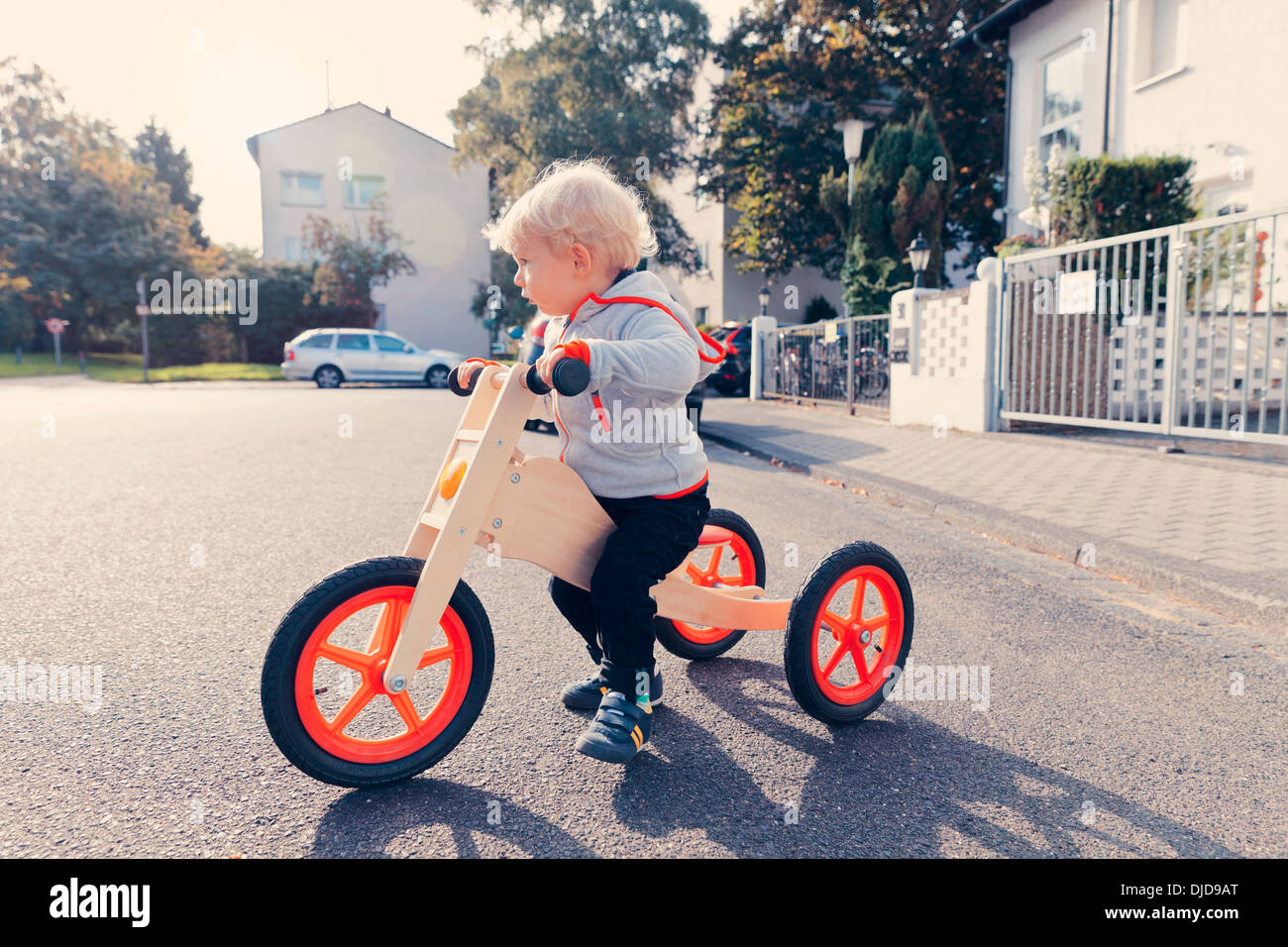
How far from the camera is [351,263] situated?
34188 mm

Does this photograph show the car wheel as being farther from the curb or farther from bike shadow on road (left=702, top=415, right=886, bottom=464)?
the curb

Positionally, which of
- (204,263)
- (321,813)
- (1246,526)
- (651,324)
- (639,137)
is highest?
(639,137)

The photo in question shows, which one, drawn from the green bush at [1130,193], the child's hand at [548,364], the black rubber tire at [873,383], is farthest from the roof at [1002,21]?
the child's hand at [548,364]

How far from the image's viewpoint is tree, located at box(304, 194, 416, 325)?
33.9 m

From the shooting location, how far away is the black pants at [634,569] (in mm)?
2436

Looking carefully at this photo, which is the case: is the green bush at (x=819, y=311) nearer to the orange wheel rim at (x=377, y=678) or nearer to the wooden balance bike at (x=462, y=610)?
the wooden balance bike at (x=462, y=610)

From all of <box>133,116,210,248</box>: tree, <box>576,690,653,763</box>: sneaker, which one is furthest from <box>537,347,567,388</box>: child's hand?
<box>133,116,210,248</box>: tree

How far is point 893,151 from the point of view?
2014 centimetres

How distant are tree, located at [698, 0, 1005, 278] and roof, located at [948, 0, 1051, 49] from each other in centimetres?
329

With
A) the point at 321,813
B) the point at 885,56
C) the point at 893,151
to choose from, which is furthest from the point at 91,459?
the point at 885,56

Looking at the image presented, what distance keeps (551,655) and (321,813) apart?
3.99 feet

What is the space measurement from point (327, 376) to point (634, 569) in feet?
75.4

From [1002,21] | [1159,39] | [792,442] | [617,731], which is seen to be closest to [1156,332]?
[792,442]

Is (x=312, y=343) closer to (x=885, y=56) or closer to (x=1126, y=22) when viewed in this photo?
(x=885, y=56)
